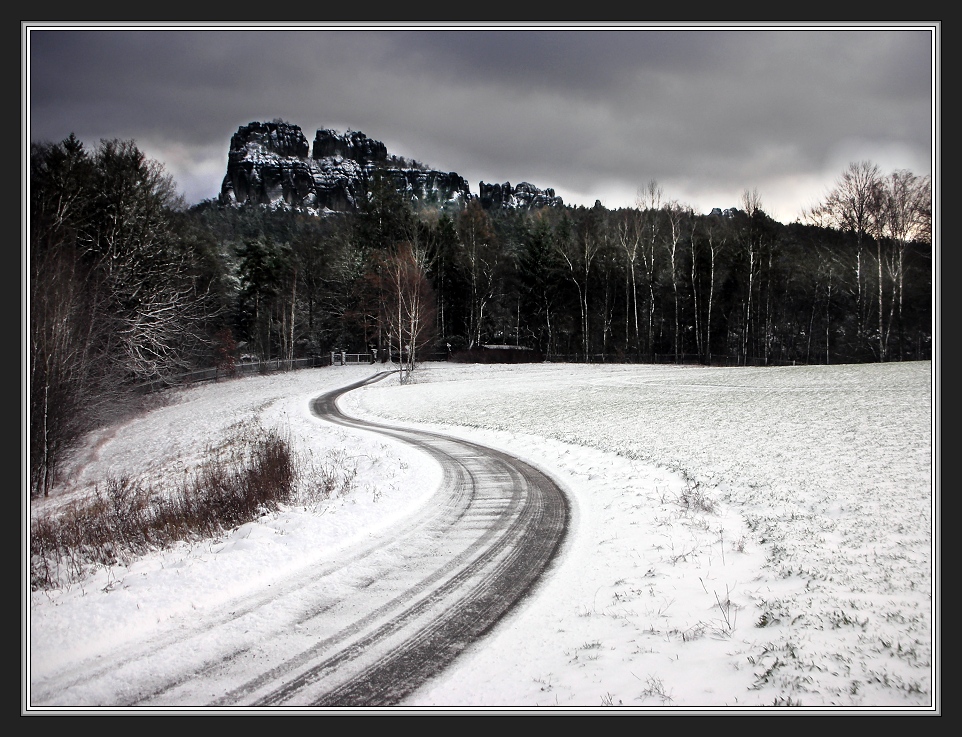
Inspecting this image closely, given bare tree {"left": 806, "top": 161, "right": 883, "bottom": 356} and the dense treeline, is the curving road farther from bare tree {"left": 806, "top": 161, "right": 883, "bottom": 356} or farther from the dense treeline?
bare tree {"left": 806, "top": 161, "right": 883, "bottom": 356}

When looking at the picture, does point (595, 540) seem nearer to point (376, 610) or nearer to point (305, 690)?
point (376, 610)

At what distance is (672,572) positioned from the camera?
21.0 ft

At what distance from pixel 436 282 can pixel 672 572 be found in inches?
2103

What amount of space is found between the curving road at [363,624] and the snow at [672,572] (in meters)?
0.29

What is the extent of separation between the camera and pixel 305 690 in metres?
4.02

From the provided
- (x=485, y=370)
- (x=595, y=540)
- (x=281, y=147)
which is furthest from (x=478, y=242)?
(x=595, y=540)

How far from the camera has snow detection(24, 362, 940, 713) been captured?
4.02m

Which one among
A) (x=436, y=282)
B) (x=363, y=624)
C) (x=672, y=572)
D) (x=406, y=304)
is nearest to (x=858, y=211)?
(x=672, y=572)

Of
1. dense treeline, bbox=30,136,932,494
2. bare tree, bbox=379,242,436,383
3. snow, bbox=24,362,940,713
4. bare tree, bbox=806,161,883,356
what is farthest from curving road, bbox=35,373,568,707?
bare tree, bbox=379,242,436,383

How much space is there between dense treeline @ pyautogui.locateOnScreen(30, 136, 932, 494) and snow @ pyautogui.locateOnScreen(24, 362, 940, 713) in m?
3.40

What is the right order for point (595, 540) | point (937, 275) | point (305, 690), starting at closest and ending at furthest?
point (305, 690)
point (937, 275)
point (595, 540)

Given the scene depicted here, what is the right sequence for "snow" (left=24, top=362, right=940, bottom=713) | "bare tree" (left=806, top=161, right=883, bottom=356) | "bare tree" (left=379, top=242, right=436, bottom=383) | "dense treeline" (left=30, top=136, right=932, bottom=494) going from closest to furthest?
"snow" (left=24, top=362, right=940, bottom=713)
"bare tree" (left=806, top=161, right=883, bottom=356)
"dense treeline" (left=30, top=136, right=932, bottom=494)
"bare tree" (left=379, top=242, right=436, bottom=383)

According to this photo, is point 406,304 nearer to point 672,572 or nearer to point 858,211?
point 858,211

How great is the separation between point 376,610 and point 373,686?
132 cm
